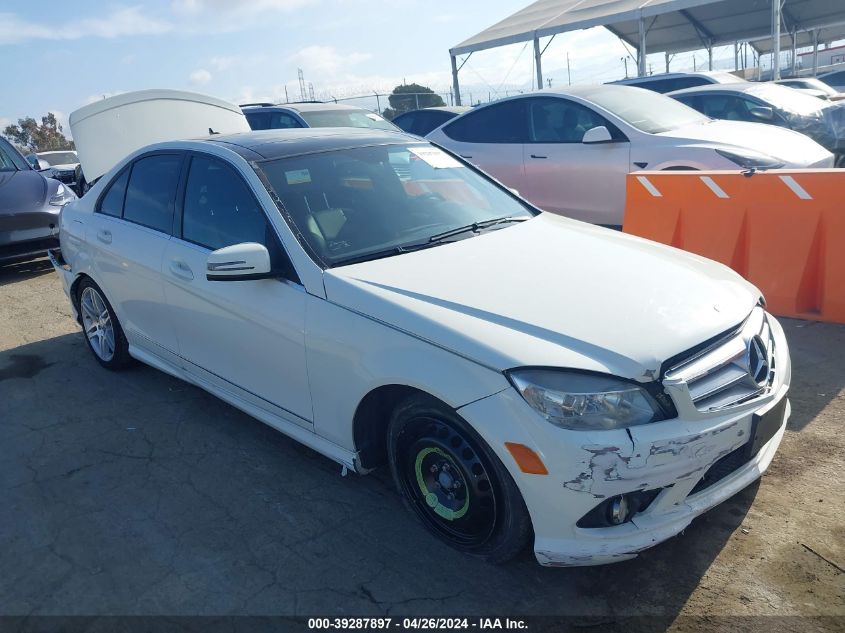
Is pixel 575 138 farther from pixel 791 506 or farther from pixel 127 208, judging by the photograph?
pixel 791 506

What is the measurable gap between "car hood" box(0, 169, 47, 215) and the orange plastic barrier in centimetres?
708

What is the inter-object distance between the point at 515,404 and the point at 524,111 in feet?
21.5

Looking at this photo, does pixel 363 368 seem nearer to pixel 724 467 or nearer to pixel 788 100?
pixel 724 467

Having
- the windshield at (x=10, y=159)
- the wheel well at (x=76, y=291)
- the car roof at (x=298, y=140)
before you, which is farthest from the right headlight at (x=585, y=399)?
the windshield at (x=10, y=159)

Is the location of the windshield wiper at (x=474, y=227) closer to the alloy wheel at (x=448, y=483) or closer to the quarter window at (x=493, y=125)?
the alloy wheel at (x=448, y=483)

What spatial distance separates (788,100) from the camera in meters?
10.7

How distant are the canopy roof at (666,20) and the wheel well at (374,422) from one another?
19358 millimetres

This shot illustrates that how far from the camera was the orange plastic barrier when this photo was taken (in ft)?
16.7

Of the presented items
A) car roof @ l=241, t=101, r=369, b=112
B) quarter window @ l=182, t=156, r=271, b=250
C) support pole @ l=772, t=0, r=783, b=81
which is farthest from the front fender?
support pole @ l=772, t=0, r=783, b=81

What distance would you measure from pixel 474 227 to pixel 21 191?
7.37 meters

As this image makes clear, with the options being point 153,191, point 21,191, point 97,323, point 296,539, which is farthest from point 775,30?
point 296,539

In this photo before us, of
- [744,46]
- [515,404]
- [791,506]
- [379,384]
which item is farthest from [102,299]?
[744,46]

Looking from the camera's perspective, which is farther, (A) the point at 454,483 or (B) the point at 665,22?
(B) the point at 665,22

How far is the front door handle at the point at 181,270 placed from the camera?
399cm
